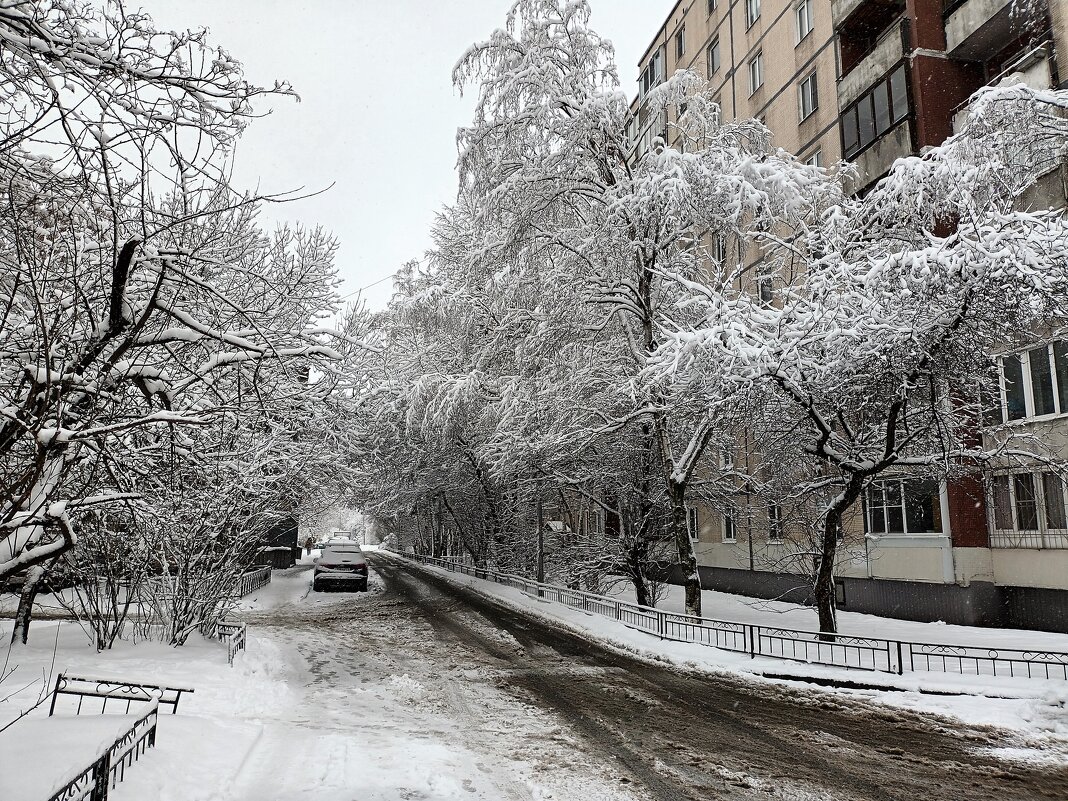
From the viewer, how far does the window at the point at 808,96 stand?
24.8 m

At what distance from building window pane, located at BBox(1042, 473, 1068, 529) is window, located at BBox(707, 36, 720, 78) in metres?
22.9

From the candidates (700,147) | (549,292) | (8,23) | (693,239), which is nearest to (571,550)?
(549,292)

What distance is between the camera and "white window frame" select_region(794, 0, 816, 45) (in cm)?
2538

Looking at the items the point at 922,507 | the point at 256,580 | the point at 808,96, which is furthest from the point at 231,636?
the point at 808,96

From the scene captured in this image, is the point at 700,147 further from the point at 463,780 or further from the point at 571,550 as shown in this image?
the point at 463,780

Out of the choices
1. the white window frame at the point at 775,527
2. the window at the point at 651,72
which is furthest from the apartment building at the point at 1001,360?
the window at the point at 651,72

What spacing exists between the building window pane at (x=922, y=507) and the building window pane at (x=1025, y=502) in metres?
1.58

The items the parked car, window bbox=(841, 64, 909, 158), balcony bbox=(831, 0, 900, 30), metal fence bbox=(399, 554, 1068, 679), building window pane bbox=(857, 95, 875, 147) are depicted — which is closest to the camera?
metal fence bbox=(399, 554, 1068, 679)

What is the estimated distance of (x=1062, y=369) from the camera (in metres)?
15.5

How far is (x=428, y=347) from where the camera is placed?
2938 centimetres

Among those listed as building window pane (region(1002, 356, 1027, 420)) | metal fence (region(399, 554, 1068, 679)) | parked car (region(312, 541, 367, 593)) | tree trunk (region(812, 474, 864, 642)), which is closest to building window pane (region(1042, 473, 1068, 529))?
building window pane (region(1002, 356, 1027, 420))

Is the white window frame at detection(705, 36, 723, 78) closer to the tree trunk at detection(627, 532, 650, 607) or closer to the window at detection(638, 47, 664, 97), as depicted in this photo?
the window at detection(638, 47, 664, 97)

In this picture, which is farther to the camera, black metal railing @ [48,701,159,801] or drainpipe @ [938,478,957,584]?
drainpipe @ [938,478,957,584]

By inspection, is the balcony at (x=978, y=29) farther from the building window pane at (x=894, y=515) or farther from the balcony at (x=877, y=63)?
the building window pane at (x=894, y=515)
